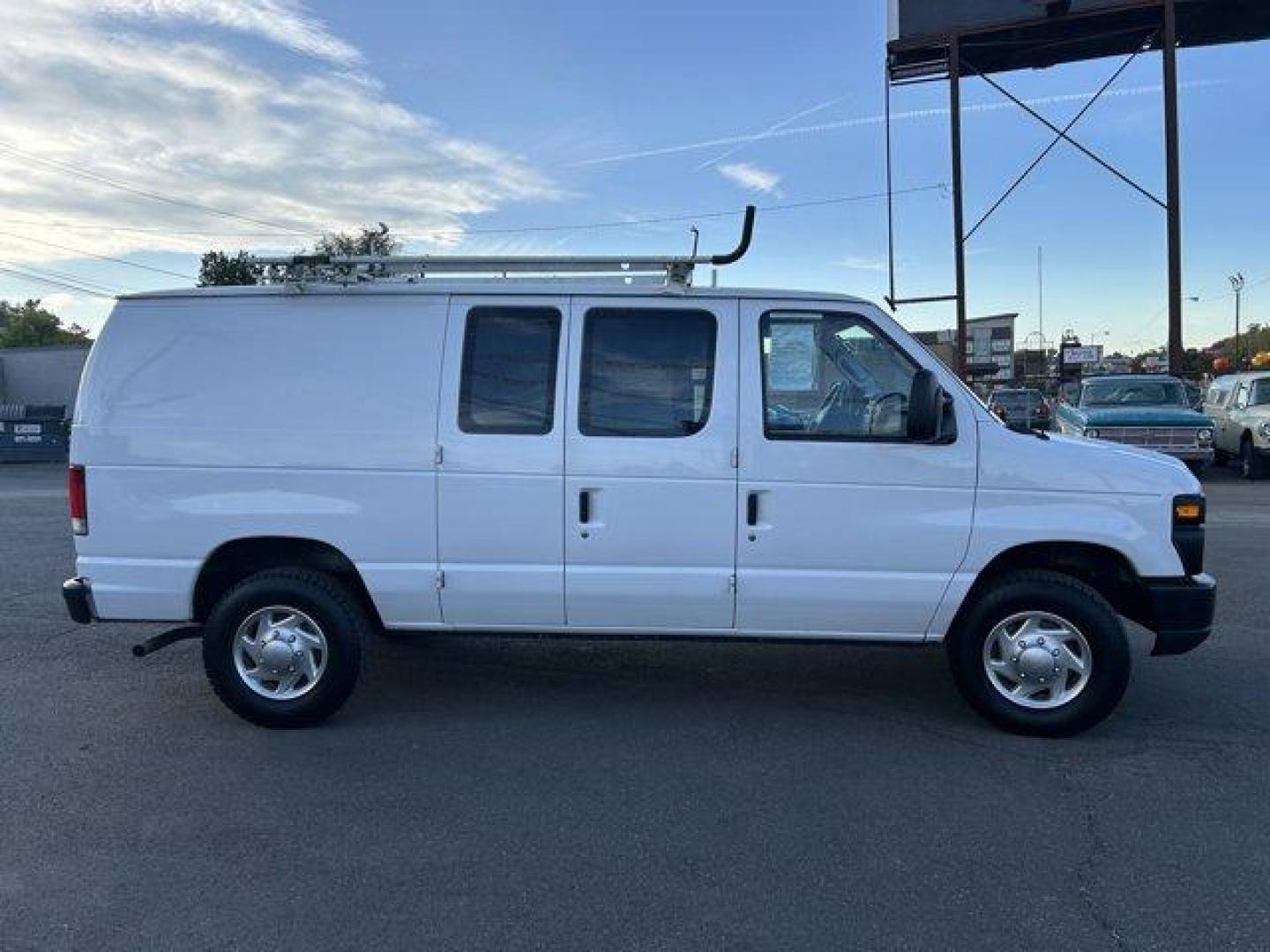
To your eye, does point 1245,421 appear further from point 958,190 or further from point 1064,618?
point 1064,618

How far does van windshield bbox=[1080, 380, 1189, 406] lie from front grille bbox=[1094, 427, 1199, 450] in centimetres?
100

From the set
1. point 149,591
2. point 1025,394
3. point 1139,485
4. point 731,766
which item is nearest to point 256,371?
point 149,591

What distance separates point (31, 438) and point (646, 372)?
27.5 metres

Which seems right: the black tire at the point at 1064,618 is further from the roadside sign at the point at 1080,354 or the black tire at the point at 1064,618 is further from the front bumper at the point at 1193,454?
the roadside sign at the point at 1080,354

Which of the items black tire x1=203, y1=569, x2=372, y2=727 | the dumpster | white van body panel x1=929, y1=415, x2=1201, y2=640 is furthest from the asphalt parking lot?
the dumpster

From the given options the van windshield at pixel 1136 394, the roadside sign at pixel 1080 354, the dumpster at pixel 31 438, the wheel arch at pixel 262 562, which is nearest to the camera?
the wheel arch at pixel 262 562

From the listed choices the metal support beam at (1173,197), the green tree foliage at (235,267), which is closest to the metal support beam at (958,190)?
the metal support beam at (1173,197)

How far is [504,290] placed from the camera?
4996 millimetres

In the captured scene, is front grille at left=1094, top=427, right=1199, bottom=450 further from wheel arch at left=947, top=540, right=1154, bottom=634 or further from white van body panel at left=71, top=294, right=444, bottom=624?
white van body panel at left=71, top=294, right=444, bottom=624

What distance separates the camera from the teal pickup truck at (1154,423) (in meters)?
16.0

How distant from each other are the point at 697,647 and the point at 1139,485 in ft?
9.56

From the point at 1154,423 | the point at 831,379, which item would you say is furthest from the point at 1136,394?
the point at 831,379

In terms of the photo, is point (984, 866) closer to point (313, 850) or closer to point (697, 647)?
point (313, 850)

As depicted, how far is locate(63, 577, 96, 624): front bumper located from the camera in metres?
5.02
